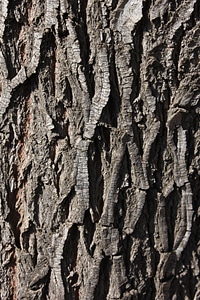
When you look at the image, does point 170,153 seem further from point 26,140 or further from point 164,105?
point 26,140

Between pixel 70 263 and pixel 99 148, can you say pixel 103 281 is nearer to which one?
pixel 70 263

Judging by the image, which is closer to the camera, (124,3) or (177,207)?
(124,3)

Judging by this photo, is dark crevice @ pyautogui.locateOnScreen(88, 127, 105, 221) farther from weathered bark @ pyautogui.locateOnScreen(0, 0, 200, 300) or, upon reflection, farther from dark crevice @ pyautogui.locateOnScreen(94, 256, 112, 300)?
dark crevice @ pyautogui.locateOnScreen(94, 256, 112, 300)

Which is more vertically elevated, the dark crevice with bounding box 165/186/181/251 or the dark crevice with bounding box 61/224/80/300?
the dark crevice with bounding box 165/186/181/251

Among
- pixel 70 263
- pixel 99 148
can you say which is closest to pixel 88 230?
pixel 70 263

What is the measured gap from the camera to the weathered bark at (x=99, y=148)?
1365mm

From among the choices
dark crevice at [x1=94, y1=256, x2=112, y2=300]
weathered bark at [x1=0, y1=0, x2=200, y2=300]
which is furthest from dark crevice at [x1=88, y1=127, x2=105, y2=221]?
dark crevice at [x1=94, y1=256, x2=112, y2=300]

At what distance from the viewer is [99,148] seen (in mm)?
1421

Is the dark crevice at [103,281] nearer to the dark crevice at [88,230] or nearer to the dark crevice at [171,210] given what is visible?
the dark crevice at [88,230]

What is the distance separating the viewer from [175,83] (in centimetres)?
143

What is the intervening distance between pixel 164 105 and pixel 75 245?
47cm

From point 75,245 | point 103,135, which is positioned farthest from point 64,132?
point 75,245

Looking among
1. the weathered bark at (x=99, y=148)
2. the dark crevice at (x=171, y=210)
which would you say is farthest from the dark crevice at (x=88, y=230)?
the dark crevice at (x=171, y=210)

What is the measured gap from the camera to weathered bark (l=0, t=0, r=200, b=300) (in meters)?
1.37
